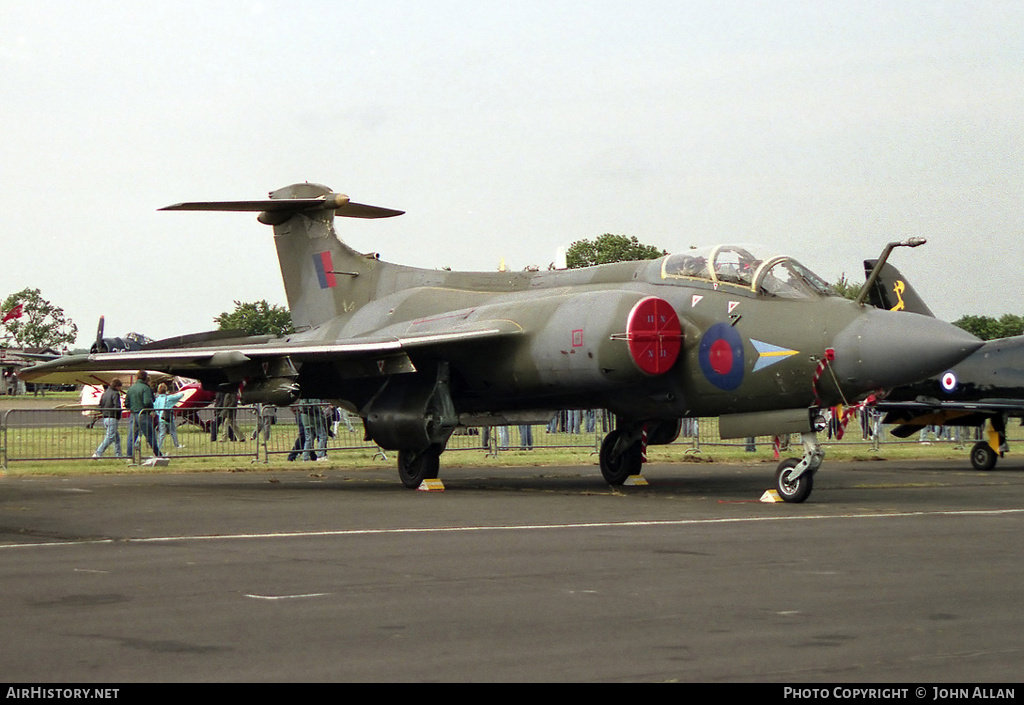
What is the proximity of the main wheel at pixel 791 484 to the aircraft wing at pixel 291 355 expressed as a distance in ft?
12.6

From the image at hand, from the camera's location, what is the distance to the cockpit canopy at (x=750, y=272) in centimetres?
1366

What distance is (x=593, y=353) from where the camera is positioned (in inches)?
563

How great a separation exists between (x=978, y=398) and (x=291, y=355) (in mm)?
12248

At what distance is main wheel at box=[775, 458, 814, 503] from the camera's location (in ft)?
43.1

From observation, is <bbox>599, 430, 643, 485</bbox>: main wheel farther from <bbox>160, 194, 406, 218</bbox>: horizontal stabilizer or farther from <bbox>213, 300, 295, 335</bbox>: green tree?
<bbox>213, 300, 295, 335</bbox>: green tree

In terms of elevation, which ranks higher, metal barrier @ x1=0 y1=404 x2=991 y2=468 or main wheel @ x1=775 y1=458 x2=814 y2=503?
metal barrier @ x1=0 y1=404 x2=991 y2=468

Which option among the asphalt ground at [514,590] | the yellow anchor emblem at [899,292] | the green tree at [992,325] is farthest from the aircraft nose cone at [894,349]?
the green tree at [992,325]

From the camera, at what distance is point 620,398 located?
15125mm

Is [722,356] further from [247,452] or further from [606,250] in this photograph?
[606,250]

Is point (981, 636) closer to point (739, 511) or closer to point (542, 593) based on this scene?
point (542, 593)

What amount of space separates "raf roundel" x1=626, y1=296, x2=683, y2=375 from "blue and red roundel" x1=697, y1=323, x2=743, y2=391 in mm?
382

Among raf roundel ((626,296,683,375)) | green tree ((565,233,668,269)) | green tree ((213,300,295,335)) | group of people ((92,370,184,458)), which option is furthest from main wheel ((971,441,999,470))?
green tree ((213,300,295,335))

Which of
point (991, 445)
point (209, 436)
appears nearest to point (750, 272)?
point (991, 445)
